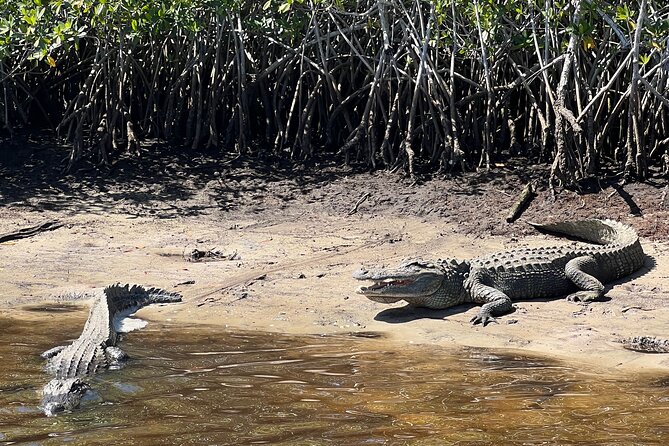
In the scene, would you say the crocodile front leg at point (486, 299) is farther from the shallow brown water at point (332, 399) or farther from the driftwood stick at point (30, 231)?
the driftwood stick at point (30, 231)

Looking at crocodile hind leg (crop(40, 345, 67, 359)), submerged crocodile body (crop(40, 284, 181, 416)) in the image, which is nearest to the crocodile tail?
submerged crocodile body (crop(40, 284, 181, 416))

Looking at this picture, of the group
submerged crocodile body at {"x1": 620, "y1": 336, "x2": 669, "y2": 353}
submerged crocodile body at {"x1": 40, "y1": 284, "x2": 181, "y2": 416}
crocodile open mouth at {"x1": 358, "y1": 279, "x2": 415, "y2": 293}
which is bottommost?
submerged crocodile body at {"x1": 40, "y1": 284, "x2": 181, "y2": 416}

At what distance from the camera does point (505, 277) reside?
7.32 metres

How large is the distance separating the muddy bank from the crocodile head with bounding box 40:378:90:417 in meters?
1.85

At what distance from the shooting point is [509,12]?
37.2ft

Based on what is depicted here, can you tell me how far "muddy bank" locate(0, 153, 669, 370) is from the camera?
670 cm

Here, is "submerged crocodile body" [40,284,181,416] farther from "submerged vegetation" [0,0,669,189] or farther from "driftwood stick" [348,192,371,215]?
"submerged vegetation" [0,0,669,189]

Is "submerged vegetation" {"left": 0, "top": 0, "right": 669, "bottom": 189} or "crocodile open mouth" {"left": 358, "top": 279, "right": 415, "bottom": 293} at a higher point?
"submerged vegetation" {"left": 0, "top": 0, "right": 669, "bottom": 189}

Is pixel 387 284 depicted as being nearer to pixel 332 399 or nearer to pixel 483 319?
pixel 483 319

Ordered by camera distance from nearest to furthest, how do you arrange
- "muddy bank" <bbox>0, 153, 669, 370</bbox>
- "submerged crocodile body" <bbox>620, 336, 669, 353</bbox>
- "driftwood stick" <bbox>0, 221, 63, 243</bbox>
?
"submerged crocodile body" <bbox>620, 336, 669, 353</bbox>, "muddy bank" <bbox>0, 153, 669, 370</bbox>, "driftwood stick" <bbox>0, 221, 63, 243</bbox>

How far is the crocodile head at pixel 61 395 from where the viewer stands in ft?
16.3

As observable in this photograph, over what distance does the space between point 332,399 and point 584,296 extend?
2.73 meters

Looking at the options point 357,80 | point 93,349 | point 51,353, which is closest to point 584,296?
point 93,349

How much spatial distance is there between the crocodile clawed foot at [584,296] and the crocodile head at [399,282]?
91 cm
